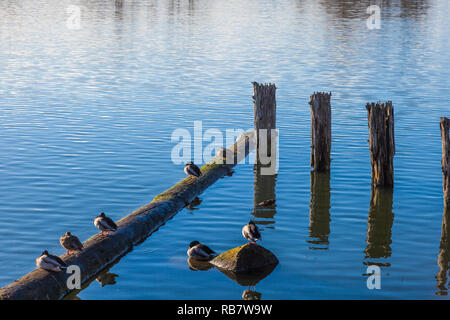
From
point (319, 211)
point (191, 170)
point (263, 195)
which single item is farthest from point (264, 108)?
point (319, 211)

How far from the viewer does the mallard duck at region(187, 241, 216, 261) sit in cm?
1500

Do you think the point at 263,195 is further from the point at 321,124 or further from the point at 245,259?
the point at 245,259

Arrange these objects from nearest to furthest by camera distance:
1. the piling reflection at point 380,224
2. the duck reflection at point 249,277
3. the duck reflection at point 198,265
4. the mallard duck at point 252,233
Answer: the duck reflection at point 249,277
the duck reflection at point 198,265
the mallard duck at point 252,233
the piling reflection at point 380,224

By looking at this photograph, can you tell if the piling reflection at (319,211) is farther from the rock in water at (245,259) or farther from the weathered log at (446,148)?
the weathered log at (446,148)

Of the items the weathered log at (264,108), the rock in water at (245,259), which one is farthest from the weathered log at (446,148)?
the weathered log at (264,108)

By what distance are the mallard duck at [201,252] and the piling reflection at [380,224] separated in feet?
12.4

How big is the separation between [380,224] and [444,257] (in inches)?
100

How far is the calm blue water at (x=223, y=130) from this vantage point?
591 inches

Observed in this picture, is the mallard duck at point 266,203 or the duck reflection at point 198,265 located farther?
the mallard duck at point 266,203

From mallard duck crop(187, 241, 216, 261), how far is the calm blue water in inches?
15.1

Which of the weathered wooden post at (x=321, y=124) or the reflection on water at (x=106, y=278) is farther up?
the weathered wooden post at (x=321, y=124)
